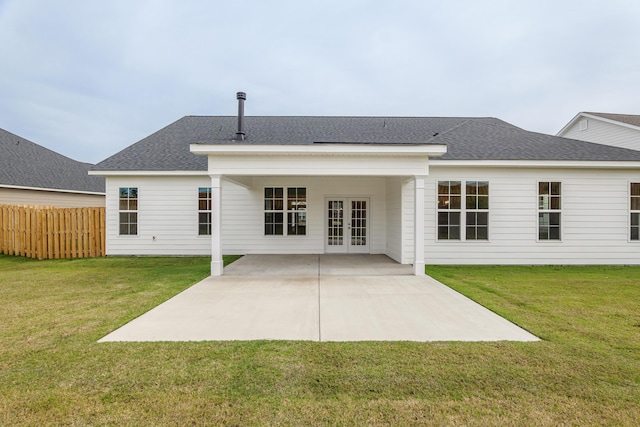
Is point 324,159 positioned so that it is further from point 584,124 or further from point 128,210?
point 584,124

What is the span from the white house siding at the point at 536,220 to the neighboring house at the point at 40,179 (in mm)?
17685

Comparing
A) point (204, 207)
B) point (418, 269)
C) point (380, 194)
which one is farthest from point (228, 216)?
point (418, 269)

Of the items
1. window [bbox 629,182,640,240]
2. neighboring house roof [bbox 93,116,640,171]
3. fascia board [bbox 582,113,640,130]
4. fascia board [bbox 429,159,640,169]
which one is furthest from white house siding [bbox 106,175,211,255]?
fascia board [bbox 582,113,640,130]

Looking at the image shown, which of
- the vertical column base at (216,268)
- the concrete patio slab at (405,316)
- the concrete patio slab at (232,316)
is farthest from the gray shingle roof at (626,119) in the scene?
the vertical column base at (216,268)

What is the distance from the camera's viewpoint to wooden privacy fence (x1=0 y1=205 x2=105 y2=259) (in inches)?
434

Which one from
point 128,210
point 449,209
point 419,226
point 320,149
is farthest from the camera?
point 128,210

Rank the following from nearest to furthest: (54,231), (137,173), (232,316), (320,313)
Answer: (232,316)
(320,313)
(137,173)
(54,231)

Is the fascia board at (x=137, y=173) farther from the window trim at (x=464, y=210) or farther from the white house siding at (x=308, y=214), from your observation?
the window trim at (x=464, y=210)

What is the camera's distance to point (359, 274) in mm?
8039

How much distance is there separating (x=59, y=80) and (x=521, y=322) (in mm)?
36882

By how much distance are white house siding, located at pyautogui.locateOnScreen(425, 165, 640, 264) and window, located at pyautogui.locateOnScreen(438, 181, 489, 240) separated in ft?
0.55

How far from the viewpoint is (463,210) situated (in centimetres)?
962

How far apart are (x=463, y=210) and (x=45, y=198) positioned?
1907cm

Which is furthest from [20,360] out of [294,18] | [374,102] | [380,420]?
[374,102]
